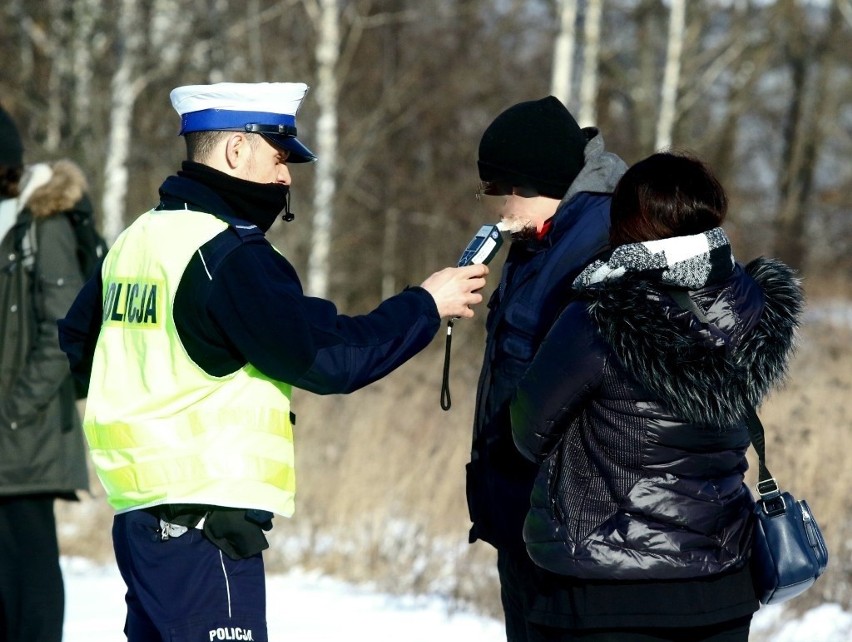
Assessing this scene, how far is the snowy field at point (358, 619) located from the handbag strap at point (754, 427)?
2.49 metres

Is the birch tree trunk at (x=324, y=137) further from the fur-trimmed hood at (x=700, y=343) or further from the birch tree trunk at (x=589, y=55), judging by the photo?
the fur-trimmed hood at (x=700, y=343)

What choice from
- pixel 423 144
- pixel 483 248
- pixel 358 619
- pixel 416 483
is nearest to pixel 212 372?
pixel 483 248

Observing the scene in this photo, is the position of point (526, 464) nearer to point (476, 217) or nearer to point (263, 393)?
point (263, 393)

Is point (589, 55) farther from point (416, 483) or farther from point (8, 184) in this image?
point (8, 184)

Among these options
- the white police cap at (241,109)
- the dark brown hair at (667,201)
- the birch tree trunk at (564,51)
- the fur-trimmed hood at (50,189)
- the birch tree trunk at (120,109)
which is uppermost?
the birch tree trunk at (564,51)

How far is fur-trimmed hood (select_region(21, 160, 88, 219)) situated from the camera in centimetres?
428

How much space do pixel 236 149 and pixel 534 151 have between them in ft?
2.55

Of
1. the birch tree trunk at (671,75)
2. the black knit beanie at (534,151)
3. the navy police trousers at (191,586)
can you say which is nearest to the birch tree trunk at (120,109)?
the birch tree trunk at (671,75)

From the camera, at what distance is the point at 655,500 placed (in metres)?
2.63

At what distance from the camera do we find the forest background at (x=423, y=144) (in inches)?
261

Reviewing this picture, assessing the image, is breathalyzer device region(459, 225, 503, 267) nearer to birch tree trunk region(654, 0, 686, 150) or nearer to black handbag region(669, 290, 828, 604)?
black handbag region(669, 290, 828, 604)

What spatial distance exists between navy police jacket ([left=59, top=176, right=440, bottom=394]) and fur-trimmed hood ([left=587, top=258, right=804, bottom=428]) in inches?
17.4

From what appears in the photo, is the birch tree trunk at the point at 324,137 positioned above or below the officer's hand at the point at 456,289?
above

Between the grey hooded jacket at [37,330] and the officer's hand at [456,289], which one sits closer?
the officer's hand at [456,289]
